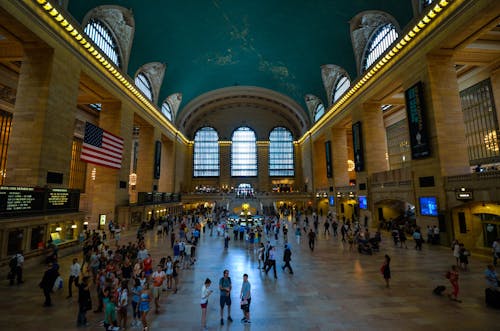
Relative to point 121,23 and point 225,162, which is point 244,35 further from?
point 225,162

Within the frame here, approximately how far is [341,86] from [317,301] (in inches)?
1006

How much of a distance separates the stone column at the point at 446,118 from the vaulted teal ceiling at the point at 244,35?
403 cm

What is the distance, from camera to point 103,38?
714 inches

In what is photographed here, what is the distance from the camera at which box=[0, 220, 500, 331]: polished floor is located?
5.16 meters

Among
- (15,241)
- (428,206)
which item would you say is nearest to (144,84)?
(15,241)

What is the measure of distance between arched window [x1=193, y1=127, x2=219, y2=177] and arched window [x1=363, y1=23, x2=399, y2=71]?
29575 millimetres

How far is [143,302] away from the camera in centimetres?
484

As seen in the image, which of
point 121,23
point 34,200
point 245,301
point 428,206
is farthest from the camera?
point 121,23

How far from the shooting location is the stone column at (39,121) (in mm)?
12078

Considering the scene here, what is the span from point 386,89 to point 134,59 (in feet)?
70.7

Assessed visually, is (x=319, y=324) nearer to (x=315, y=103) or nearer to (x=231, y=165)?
(x=315, y=103)

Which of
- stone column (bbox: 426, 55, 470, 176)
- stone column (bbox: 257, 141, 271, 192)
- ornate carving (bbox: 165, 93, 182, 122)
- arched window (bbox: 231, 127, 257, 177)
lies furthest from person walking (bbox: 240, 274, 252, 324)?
arched window (bbox: 231, 127, 257, 177)

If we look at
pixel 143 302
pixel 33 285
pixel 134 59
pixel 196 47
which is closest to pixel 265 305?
pixel 143 302

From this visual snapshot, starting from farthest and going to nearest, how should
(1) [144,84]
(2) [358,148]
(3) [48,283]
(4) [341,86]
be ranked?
(4) [341,86]
(1) [144,84]
(2) [358,148]
(3) [48,283]
